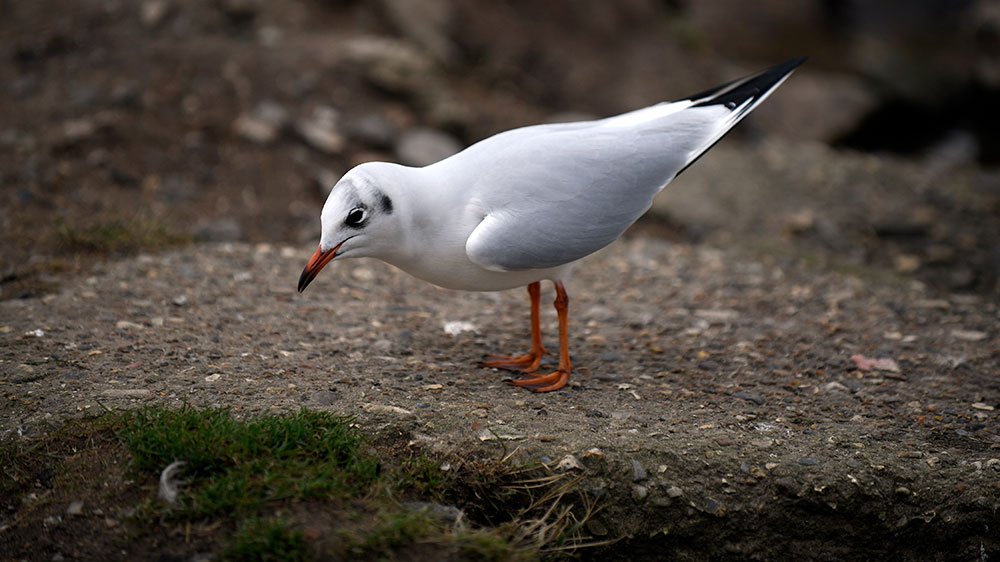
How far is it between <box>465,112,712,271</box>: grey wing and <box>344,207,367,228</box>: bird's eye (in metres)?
0.44

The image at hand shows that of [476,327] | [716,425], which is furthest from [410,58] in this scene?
[716,425]

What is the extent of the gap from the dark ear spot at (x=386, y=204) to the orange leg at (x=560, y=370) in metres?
0.93

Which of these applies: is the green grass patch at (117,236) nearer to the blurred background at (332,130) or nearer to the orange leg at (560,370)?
the blurred background at (332,130)

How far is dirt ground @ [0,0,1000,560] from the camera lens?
10.8ft

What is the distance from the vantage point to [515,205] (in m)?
3.53

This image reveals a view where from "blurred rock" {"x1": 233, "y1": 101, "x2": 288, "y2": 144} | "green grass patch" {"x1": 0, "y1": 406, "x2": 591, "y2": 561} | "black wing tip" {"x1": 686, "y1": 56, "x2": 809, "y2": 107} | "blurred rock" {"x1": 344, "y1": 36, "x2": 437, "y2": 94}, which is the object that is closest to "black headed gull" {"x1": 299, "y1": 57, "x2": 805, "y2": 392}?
"black wing tip" {"x1": 686, "y1": 56, "x2": 809, "y2": 107}

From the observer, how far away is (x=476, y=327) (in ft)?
14.9

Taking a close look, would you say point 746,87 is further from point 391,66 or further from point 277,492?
point 391,66

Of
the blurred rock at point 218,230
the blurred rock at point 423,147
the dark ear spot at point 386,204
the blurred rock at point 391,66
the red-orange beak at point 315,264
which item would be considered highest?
the blurred rock at point 391,66

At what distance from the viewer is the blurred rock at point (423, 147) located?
21.2 feet

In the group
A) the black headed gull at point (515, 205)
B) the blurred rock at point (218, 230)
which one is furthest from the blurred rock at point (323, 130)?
the black headed gull at point (515, 205)

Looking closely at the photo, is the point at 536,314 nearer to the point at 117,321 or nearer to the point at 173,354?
the point at 173,354

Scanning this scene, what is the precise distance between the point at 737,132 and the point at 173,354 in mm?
6476

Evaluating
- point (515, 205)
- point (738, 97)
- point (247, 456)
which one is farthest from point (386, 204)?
point (738, 97)
